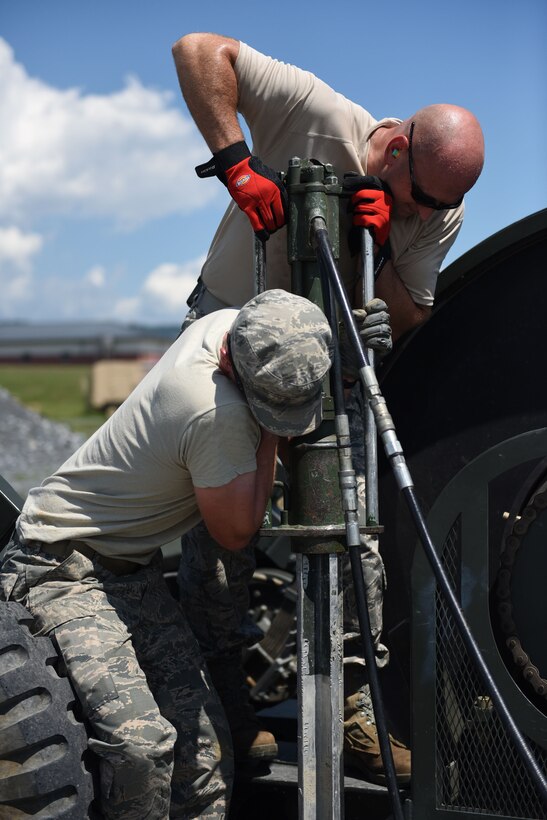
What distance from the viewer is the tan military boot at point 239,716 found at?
324 centimetres

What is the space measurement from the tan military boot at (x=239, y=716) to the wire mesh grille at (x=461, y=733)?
0.74 metres

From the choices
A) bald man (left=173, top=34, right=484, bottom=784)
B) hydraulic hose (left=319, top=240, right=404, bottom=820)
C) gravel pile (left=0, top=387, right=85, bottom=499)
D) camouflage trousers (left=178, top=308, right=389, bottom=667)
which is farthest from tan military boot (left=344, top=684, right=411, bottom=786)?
gravel pile (left=0, top=387, right=85, bottom=499)

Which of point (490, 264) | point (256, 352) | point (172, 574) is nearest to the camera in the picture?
point (256, 352)

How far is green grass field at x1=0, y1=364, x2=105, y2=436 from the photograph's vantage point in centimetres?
3156

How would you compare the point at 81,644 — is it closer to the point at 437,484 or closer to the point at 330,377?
the point at 330,377

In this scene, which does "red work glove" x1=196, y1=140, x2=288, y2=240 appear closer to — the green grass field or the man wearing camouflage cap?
the man wearing camouflage cap

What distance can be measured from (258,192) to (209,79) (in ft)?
1.75

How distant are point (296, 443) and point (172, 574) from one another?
162 cm

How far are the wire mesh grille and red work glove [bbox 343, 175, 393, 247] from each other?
2.77 feet

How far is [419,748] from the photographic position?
266 cm

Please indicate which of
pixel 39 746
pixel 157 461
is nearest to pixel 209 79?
pixel 157 461

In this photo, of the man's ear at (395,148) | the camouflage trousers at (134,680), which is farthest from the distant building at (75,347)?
the camouflage trousers at (134,680)

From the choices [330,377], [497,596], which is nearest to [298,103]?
[330,377]

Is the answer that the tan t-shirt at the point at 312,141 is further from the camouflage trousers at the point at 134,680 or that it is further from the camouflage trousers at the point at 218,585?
the camouflage trousers at the point at 134,680
